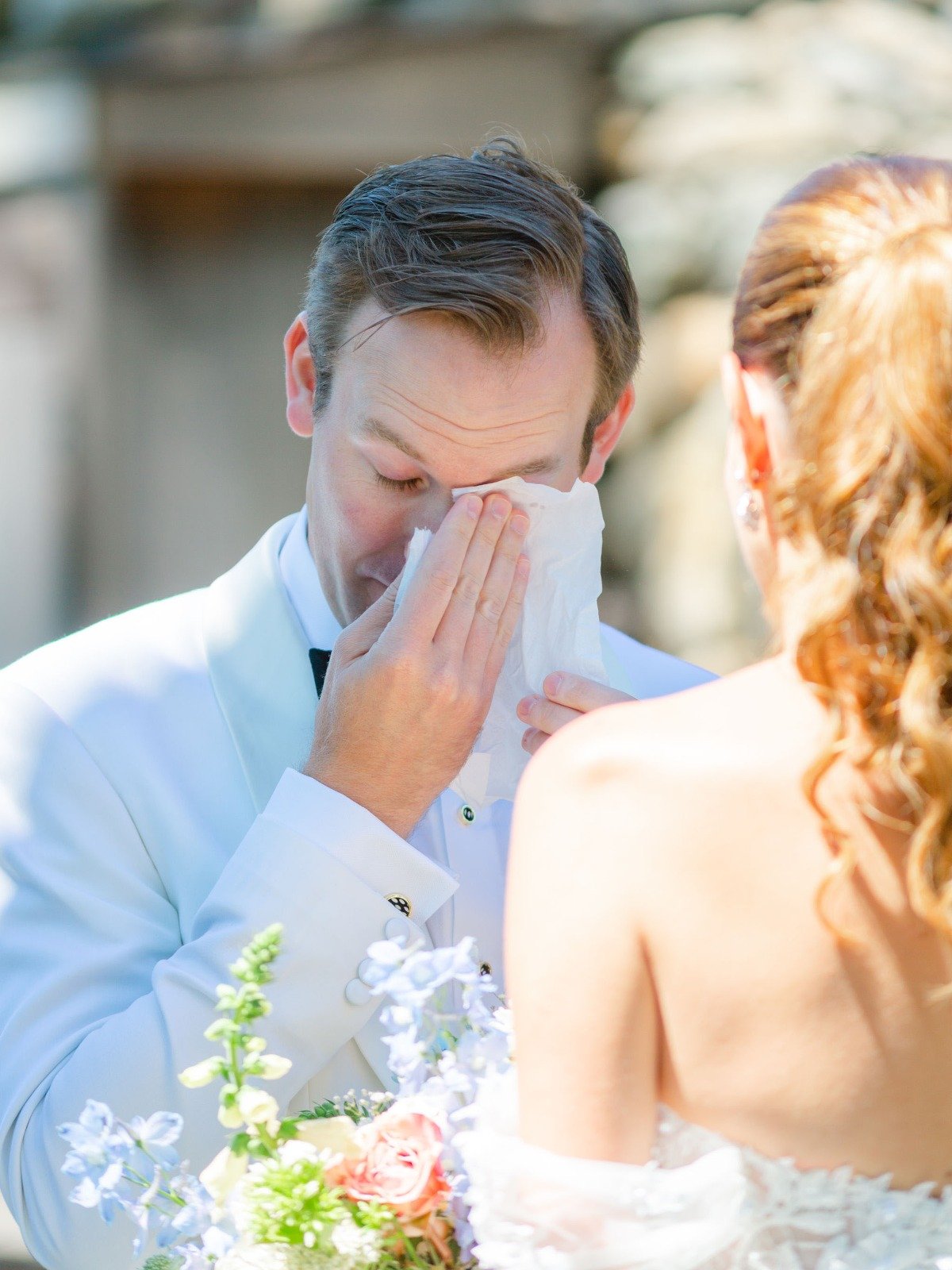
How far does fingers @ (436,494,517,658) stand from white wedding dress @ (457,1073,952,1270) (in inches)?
33.5

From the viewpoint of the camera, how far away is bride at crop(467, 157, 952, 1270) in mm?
1336

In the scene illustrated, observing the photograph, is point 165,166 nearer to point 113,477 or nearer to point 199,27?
point 199,27

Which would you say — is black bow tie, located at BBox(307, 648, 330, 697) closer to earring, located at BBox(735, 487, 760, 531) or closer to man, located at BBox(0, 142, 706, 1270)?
man, located at BBox(0, 142, 706, 1270)

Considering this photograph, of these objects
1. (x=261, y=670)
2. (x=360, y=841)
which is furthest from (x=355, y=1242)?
(x=261, y=670)

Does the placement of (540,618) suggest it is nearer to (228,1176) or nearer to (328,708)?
(328,708)

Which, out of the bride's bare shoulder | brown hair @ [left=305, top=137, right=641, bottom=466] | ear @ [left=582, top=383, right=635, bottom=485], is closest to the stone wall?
ear @ [left=582, top=383, right=635, bottom=485]

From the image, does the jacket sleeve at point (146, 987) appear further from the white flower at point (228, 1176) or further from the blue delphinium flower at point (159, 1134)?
the white flower at point (228, 1176)

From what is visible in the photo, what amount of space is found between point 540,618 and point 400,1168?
3.31ft

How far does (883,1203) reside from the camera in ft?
4.61

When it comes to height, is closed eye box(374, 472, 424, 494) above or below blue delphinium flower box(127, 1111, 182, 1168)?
above

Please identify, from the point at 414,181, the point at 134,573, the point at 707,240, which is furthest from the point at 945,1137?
the point at 134,573

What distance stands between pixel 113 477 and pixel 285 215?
1388 mm

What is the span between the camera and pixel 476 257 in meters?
2.34

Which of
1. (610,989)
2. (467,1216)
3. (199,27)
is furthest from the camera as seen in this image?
(199,27)
